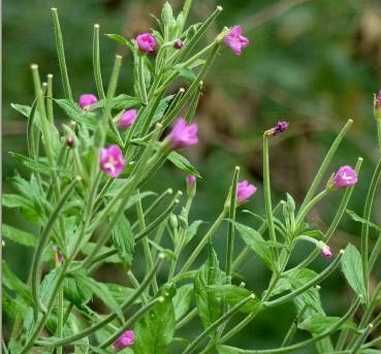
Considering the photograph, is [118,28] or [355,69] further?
[355,69]

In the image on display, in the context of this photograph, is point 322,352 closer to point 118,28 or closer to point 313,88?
point 118,28

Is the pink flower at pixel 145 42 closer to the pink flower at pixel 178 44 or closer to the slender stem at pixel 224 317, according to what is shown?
the pink flower at pixel 178 44

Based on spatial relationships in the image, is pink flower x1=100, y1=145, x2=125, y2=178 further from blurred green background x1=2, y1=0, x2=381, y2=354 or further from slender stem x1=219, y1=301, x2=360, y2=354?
Result: blurred green background x1=2, y1=0, x2=381, y2=354

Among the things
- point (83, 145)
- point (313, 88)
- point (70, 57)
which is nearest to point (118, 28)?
point (70, 57)

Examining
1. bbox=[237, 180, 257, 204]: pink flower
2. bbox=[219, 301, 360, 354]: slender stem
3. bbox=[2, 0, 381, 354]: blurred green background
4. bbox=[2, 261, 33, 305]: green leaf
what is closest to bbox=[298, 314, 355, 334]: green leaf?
bbox=[219, 301, 360, 354]: slender stem

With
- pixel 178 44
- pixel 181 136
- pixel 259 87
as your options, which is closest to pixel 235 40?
pixel 178 44

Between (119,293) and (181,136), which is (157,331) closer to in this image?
(119,293)
